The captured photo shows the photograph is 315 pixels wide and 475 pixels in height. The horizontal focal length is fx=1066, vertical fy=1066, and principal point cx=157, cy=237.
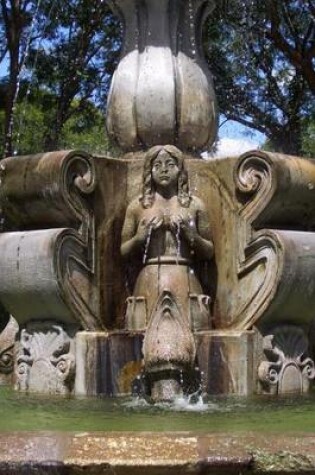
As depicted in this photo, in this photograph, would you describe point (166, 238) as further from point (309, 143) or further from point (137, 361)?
point (309, 143)

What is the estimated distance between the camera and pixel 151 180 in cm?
778

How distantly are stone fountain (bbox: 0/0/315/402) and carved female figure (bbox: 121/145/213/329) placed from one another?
10 millimetres

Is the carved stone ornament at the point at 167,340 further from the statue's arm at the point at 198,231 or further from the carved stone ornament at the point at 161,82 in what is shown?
the carved stone ornament at the point at 161,82

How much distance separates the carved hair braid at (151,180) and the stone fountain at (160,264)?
0.01 metres

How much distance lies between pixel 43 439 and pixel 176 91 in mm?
4354

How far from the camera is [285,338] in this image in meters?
7.43

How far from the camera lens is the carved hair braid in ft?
25.3

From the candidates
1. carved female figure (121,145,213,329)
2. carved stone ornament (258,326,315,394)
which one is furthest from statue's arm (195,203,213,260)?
carved stone ornament (258,326,315,394)

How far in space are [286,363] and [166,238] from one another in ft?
4.02

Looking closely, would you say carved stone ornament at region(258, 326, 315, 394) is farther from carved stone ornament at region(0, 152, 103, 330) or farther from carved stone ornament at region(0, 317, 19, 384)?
carved stone ornament at region(0, 317, 19, 384)

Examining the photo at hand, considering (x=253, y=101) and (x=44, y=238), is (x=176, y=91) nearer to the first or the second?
(x=44, y=238)

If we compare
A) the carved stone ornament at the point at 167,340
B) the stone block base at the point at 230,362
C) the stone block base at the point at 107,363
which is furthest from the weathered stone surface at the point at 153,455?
the stone block base at the point at 107,363

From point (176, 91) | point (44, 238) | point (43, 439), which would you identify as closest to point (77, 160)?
point (44, 238)

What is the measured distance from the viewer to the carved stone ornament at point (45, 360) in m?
7.32
